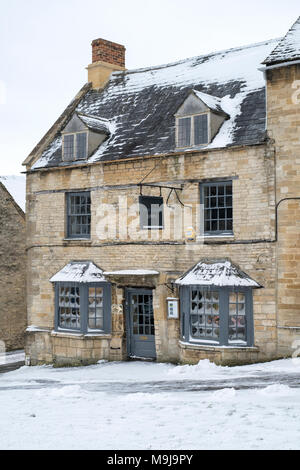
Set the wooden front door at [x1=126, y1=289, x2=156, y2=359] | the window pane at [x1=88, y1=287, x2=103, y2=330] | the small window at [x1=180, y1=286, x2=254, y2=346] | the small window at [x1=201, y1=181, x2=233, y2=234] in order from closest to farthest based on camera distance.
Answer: the small window at [x1=180, y1=286, x2=254, y2=346] < the small window at [x1=201, y1=181, x2=233, y2=234] < the wooden front door at [x1=126, y1=289, x2=156, y2=359] < the window pane at [x1=88, y1=287, x2=103, y2=330]

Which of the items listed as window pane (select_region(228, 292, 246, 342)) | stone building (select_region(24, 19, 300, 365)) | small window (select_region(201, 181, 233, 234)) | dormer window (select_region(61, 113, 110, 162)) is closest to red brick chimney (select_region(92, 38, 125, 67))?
stone building (select_region(24, 19, 300, 365))

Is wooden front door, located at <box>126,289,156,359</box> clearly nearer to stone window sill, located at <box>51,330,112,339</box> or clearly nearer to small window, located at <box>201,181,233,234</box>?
stone window sill, located at <box>51,330,112,339</box>

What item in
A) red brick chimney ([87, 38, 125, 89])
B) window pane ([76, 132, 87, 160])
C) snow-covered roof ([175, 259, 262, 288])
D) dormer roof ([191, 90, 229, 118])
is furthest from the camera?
red brick chimney ([87, 38, 125, 89])

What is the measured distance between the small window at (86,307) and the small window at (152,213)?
2.52 m

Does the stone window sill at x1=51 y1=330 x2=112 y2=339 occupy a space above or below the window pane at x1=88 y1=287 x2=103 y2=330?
below

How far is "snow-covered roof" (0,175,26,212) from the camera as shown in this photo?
28.1 meters

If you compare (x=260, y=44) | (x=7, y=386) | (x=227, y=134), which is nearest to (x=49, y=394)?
(x=7, y=386)

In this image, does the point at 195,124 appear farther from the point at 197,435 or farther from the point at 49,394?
the point at 197,435

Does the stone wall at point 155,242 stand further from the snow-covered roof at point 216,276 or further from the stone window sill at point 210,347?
the snow-covered roof at point 216,276

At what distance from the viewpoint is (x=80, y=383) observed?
50.0 ft

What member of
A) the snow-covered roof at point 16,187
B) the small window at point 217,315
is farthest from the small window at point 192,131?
the snow-covered roof at point 16,187

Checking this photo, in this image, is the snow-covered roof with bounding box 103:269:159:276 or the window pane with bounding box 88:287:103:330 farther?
the window pane with bounding box 88:287:103:330

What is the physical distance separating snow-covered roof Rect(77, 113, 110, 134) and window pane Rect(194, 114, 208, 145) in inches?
159

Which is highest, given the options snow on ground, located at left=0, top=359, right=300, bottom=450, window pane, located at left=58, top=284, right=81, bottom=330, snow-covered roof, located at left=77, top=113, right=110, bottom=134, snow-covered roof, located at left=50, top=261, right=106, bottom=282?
snow-covered roof, located at left=77, top=113, right=110, bottom=134
